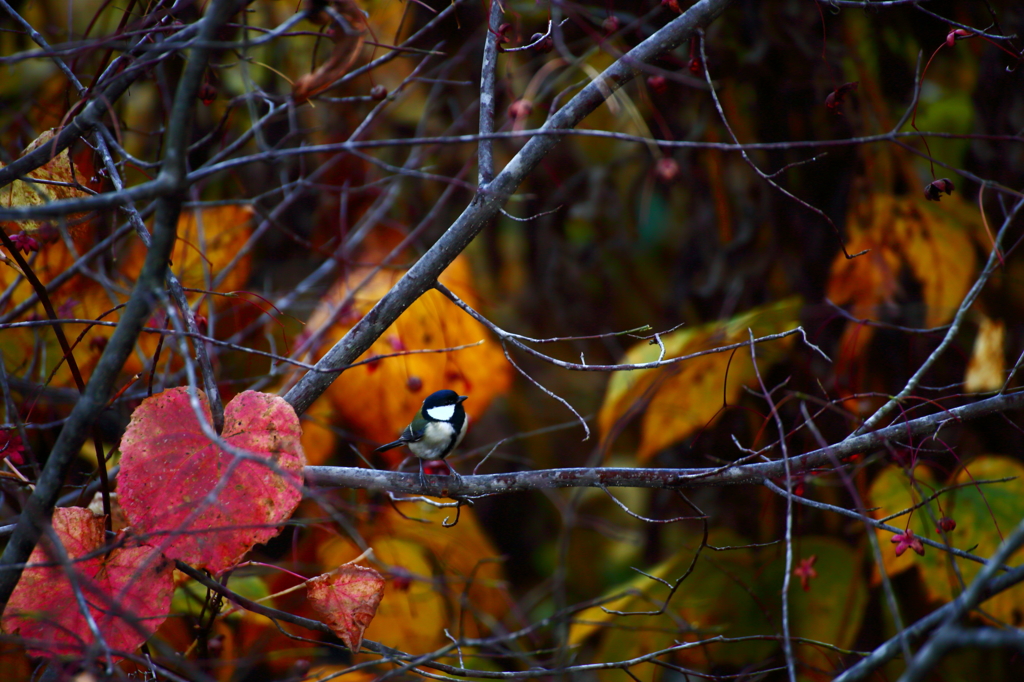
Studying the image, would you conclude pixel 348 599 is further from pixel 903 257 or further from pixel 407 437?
pixel 903 257

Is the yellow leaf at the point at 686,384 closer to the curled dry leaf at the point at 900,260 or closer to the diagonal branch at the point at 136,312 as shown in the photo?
the curled dry leaf at the point at 900,260

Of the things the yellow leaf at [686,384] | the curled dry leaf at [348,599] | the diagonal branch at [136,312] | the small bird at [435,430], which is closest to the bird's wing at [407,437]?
the small bird at [435,430]

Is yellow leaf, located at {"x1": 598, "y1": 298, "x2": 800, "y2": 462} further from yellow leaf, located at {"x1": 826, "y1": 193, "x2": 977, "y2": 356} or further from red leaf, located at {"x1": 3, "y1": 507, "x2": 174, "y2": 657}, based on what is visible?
red leaf, located at {"x1": 3, "y1": 507, "x2": 174, "y2": 657}

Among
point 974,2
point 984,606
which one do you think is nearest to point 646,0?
point 974,2

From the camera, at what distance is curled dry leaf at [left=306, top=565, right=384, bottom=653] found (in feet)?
4.22

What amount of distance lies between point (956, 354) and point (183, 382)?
265cm

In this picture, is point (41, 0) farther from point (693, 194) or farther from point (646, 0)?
point (693, 194)

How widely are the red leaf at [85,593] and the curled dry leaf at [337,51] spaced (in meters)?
0.81

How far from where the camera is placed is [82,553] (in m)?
1.25

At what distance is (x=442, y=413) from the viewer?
2.21m

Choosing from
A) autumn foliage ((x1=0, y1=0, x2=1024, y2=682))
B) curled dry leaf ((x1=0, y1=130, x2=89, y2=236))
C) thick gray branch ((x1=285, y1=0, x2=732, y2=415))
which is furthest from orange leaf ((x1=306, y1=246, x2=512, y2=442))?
curled dry leaf ((x1=0, y1=130, x2=89, y2=236))

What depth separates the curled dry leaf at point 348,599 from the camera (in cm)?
129

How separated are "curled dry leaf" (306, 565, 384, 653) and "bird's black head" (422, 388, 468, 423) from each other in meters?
0.84

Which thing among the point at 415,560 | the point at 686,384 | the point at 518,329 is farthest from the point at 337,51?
the point at 518,329
